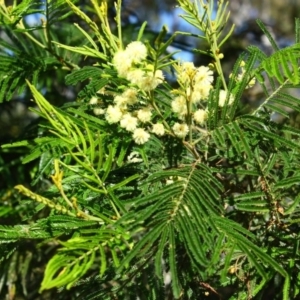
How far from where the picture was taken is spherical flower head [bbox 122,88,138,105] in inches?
25.6

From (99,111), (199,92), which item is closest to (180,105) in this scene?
(199,92)

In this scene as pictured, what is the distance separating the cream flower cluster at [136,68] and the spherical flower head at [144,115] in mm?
44

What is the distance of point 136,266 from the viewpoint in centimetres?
68

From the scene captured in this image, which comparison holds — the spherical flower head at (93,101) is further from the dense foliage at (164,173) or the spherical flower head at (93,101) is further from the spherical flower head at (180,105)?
the spherical flower head at (180,105)

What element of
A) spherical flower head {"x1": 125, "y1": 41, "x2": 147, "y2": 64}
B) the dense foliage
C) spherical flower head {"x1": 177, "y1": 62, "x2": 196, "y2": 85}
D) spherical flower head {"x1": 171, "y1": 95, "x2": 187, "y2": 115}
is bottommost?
the dense foliage

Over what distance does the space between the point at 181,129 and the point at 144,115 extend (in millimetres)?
52

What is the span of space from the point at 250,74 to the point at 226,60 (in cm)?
131

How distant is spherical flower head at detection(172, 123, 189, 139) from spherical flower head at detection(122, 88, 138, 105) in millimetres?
61

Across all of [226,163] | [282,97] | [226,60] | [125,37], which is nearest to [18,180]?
[125,37]

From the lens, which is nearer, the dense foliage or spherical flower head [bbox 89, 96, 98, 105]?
the dense foliage

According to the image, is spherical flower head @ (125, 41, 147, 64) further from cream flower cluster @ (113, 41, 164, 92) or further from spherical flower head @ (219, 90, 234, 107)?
spherical flower head @ (219, 90, 234, 107)

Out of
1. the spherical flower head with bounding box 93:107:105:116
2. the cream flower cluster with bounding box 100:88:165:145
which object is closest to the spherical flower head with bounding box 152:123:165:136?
the cream flower cluster with bounding box 100:88:165:145

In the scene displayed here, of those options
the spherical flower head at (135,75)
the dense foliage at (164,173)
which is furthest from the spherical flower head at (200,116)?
the spherical flower head at (135,75)

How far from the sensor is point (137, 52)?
1.97 ft
